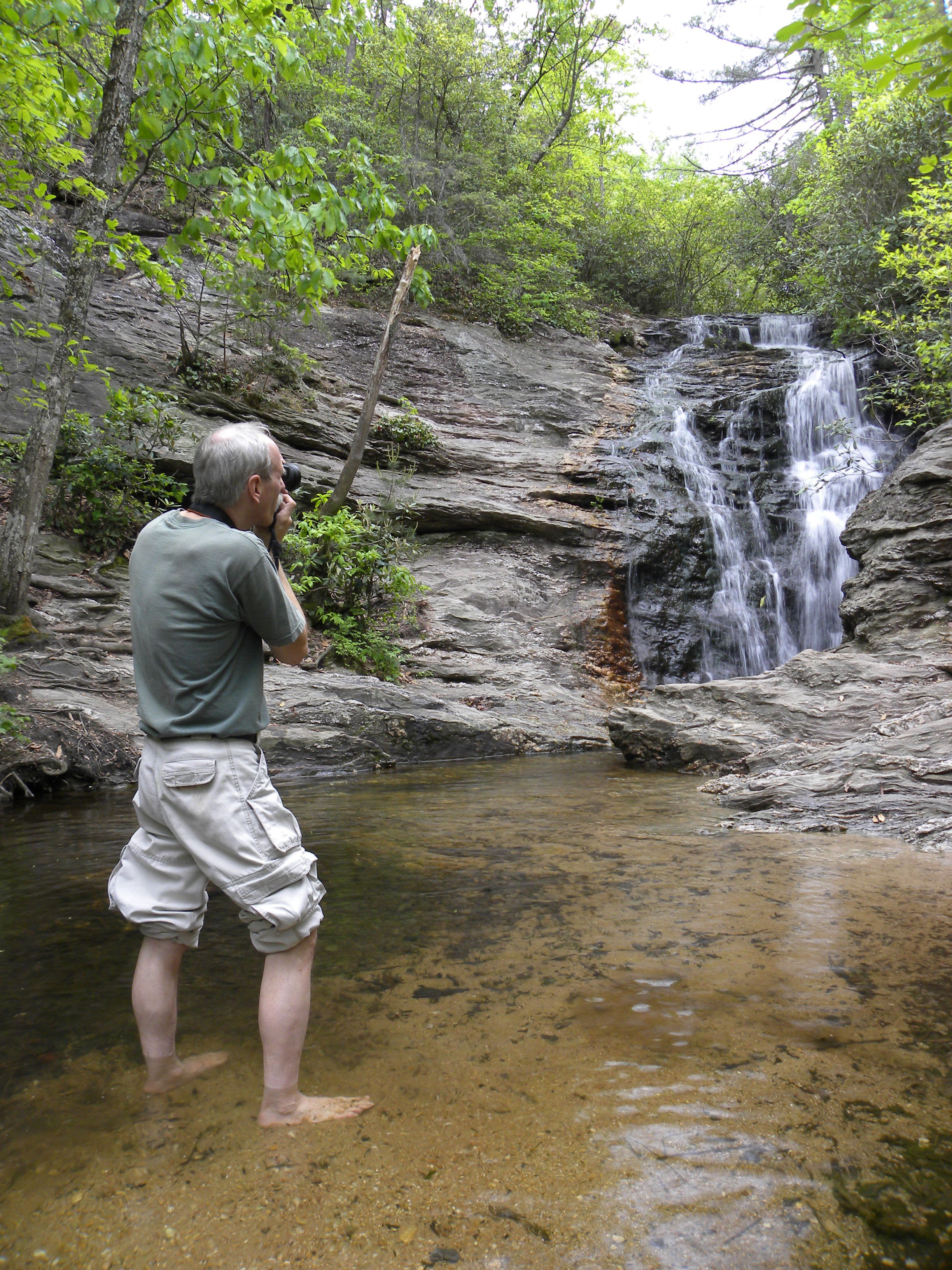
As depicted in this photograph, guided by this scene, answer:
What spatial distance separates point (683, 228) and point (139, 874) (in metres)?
26.8

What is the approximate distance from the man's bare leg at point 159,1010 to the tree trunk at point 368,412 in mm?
9600

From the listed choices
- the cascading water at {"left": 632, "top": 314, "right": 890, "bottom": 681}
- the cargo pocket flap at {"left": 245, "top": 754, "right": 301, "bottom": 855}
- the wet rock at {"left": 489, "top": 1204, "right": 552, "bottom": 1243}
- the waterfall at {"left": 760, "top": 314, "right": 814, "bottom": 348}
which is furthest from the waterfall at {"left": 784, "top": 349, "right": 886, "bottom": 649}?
the wet rock at {"left": 489, "top": 1204, "right": 552, "bottom": 1243}

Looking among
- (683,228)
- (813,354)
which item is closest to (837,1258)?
(813,354)

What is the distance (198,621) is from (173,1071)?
4.10 ft

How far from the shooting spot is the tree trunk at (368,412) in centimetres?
1145

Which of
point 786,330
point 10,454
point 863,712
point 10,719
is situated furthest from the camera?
point 786,330

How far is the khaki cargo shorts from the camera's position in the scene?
1.98m

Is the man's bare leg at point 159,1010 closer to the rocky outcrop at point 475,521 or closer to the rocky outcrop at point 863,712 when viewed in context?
the rocky outcrop at point 863,712

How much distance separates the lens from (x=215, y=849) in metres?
2.00

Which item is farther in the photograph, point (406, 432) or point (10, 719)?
point (406, 432)

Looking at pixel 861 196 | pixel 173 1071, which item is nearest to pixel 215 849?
pixel 173 1071

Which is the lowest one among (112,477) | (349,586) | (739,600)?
(349,586)

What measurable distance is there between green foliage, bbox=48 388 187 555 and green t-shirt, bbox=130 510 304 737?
7.99m

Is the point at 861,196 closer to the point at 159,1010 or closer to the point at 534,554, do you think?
the point at 534,554
